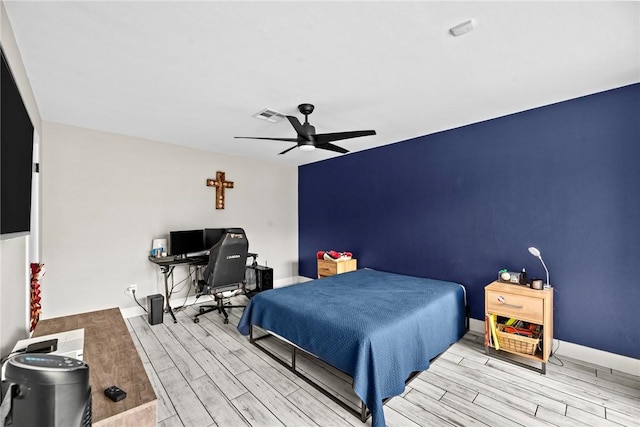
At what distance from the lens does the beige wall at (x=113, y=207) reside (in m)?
3.36

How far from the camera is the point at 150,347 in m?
3.02

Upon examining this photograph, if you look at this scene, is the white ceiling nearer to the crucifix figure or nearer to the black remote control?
the crucifix figure

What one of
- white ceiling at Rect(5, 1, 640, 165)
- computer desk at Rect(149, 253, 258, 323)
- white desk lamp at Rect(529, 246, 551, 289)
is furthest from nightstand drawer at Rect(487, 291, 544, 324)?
computer desk at Rect(149, 253, 258, 323)

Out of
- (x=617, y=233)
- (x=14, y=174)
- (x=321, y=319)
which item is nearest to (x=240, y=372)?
(x=321, y=319)

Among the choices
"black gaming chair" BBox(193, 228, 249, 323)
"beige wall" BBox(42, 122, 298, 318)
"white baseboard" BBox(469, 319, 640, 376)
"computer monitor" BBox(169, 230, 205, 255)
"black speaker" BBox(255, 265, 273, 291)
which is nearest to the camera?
Answer: "white baseboard" BBox(469, 319, 640, 376)

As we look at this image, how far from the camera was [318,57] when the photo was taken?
6.63 feet

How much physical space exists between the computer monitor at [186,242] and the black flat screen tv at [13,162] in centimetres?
254

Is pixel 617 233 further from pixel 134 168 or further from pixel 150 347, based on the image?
pixel 134 168

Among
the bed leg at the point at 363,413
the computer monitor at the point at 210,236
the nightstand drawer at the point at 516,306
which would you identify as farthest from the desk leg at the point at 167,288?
the nightstand drawer at the point at 516,306

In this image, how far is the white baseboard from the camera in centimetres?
249

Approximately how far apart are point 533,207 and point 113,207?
4.93 m

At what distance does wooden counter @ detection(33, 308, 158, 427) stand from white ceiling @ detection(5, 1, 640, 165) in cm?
186

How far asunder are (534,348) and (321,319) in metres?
1.97

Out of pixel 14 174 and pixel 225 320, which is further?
pixel 225 320
